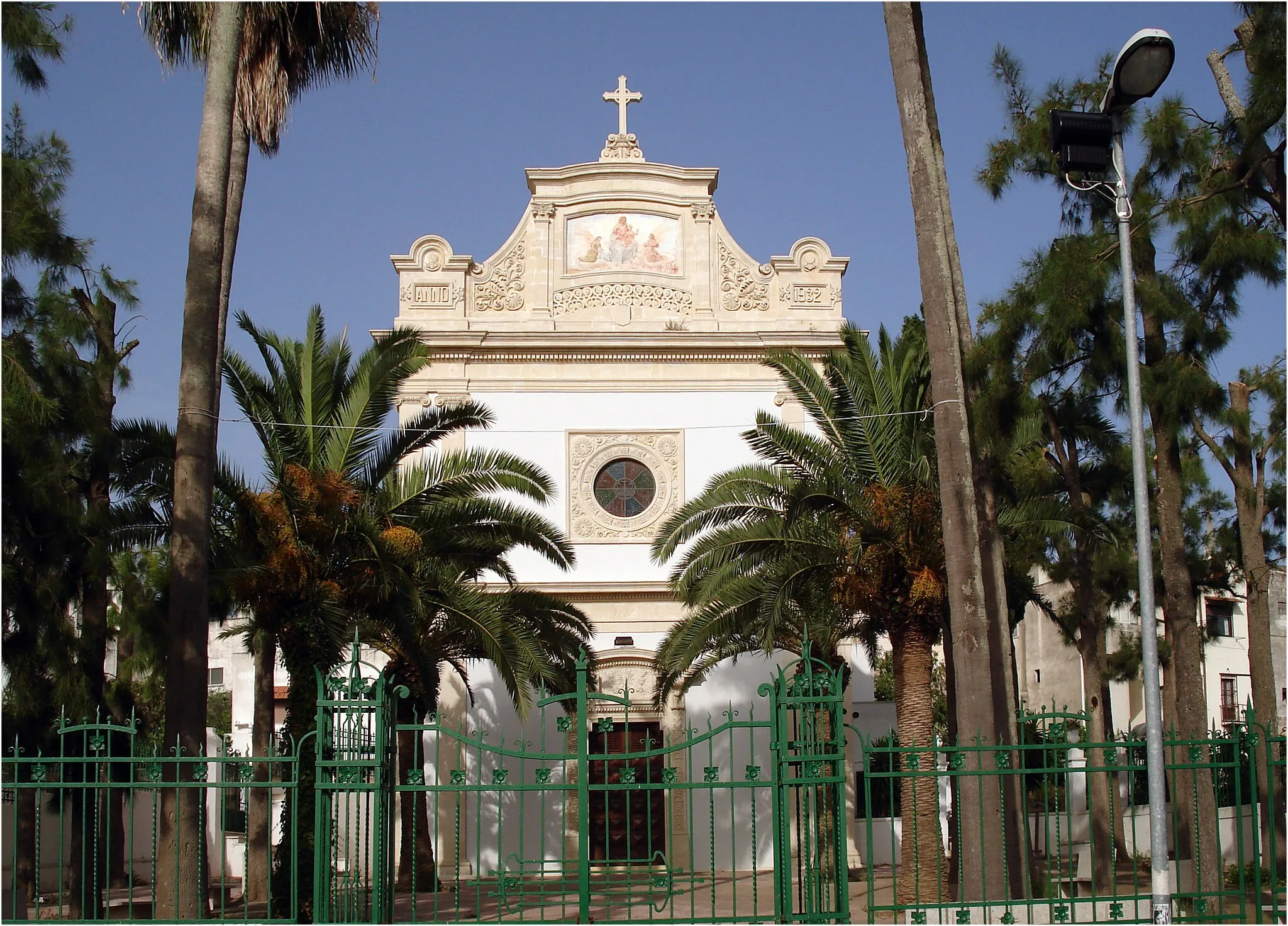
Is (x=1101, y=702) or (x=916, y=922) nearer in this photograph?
(x=916, y=922)

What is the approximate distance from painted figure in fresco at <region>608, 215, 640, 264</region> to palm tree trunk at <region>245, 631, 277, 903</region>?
364 inches

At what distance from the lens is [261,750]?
1881 centimetres

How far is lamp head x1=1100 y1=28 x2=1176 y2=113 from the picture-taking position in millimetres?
8562

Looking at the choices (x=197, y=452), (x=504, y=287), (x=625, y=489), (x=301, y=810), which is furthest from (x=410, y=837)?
(x=504, y=287)

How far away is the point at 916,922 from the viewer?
9.03 meters

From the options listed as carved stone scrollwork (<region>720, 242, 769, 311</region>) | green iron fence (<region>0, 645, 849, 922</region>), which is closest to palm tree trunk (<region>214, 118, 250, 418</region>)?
green iron fence (<region>0, 645, 849, 922</region>)

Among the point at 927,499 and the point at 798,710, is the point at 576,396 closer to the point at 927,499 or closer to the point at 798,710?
the point at 927,499

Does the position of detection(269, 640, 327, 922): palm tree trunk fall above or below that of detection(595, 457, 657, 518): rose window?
below

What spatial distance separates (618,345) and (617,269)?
4.85 feet

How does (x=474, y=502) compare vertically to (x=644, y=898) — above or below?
above

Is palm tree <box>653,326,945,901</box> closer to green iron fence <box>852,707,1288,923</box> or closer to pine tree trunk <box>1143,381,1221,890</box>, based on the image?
green iron fence <box>852,707,1288,923</box>

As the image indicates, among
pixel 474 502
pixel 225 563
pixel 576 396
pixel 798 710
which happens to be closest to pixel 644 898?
pixel 474 502

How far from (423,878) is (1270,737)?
13.8m

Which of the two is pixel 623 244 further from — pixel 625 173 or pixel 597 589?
pixel 597 589
